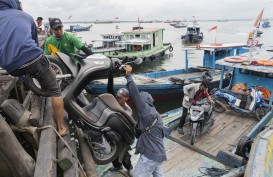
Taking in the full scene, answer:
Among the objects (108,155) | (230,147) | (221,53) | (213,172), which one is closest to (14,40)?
(108,155)

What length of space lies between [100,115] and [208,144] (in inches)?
128

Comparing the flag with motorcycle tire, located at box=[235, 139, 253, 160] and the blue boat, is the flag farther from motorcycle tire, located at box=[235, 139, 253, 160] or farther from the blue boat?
motorcycle tire, located at box=[235, 139, 253, 160]

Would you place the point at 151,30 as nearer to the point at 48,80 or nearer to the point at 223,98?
the point at 223,98

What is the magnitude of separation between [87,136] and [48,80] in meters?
1.07

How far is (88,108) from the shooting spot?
3.75 m

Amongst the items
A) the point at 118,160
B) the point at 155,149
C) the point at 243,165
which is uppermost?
the point at 155,149

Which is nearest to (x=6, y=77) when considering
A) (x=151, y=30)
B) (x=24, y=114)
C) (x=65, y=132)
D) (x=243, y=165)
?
(x=24, y=114)

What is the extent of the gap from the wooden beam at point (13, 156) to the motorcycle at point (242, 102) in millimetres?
6651

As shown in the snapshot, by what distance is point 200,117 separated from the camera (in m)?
5.63

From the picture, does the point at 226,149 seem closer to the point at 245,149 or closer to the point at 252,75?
the point at 245,149

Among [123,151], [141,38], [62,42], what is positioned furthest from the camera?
[141,38]

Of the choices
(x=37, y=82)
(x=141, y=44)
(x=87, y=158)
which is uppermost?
(x=37, y=82)

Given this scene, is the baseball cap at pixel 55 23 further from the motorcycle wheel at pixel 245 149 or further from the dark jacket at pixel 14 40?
the motorcycle wheel at pixel 245 149

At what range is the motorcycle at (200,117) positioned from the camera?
18.4 feet
